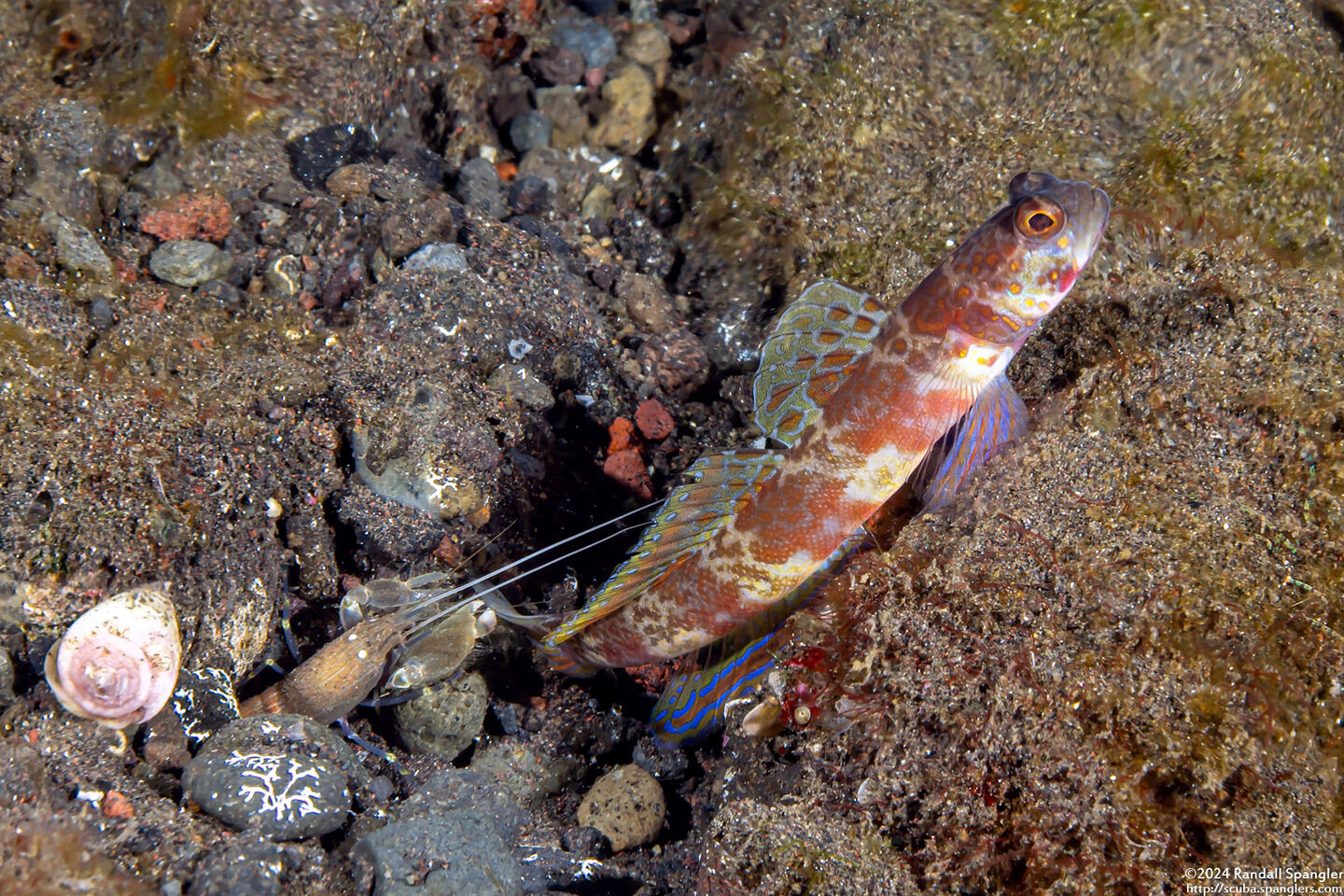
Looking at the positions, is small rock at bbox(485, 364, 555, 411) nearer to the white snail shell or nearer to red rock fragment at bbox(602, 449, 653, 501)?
red rock fragment at bbox(602, 449, 653, 501)

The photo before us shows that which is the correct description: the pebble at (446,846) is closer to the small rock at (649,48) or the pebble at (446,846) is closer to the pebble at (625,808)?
the pebble at (625,808)

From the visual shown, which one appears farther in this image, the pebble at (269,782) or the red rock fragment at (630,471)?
the red rock fragment at (630,471)

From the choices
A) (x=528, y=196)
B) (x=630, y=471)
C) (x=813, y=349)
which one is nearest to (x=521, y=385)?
(x=630, y=471)

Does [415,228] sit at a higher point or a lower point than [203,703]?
higher

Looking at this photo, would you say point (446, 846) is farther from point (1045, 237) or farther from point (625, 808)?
point (1045, 237)

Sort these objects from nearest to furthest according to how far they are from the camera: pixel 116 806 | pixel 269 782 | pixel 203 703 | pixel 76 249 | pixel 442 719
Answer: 1. pixel 116 806
2. pixel 269 782
3. pixel 203 703
4. pixel 442 719
5. pixel 76 249

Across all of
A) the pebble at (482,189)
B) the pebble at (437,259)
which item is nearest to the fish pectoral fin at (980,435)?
the pebble at (437,259)
